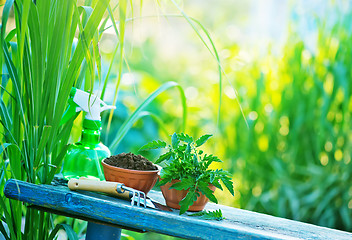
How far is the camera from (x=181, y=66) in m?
3.22

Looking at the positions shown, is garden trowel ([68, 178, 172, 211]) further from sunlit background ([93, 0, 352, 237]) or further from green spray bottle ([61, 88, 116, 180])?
sunlit background ([93, 0, 352, 237])

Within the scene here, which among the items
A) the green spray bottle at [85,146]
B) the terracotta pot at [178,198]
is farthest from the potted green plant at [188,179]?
the green spray bottle at [85,146]

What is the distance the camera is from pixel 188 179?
739mm

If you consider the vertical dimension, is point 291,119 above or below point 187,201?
below

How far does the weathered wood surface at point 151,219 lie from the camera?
66 cm

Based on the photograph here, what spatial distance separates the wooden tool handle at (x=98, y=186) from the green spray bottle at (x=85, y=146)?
0.25ft

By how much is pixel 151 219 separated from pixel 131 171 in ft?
0.37

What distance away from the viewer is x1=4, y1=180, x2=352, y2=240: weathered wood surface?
66cm

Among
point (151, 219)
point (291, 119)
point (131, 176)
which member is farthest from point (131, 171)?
point (291, 119)

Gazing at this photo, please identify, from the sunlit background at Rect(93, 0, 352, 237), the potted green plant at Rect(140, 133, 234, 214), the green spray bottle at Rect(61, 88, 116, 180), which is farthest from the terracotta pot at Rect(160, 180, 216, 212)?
the sunlit background at Rect(93, 0, 352, 237)

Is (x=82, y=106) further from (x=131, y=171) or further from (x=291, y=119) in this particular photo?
(x=291, y=119)

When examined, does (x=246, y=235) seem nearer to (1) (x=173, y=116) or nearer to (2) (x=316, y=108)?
(2) (x=316, y=108)

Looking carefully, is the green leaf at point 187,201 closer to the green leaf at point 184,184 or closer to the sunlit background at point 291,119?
the green leaf at point 184,184

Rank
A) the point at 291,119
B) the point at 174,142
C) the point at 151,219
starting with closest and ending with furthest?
the point at 151,219 → the point at 174,142 → the point at 291,119
